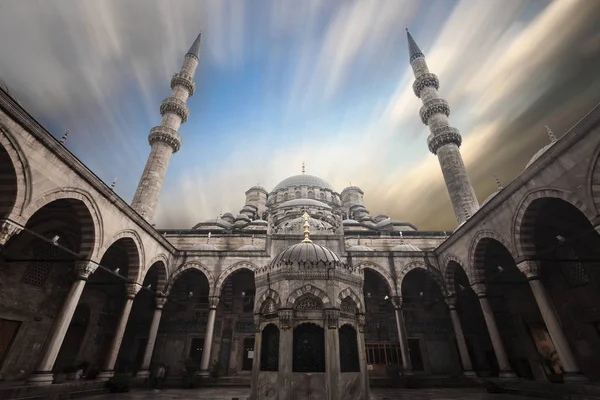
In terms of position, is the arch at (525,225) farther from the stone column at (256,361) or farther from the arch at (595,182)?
the stone column at (256,361)

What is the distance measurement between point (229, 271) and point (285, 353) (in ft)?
31.3

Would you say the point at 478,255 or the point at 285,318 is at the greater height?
the point at 478,255

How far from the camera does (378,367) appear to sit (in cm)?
1500

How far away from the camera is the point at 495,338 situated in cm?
1098

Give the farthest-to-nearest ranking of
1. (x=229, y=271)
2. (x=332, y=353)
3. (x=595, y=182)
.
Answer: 1. (x=229, y=271)
2. (x=595, y=182)
3. (x=332, y=353)

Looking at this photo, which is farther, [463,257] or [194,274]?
[194,274]

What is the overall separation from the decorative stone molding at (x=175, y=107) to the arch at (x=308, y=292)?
2168 centimetres

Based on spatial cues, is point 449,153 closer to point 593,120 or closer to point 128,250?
point 593,120

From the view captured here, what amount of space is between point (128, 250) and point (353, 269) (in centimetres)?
→ 944

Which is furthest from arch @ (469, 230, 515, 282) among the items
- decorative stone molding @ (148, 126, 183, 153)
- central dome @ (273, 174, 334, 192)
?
central dome @ (273, 174, 334, 192)

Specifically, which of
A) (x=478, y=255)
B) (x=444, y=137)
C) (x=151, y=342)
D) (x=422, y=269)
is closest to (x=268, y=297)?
(x=478, y=255)

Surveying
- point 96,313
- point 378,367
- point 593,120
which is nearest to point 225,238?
point 96,313

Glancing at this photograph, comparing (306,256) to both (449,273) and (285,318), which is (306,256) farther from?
(449,273)

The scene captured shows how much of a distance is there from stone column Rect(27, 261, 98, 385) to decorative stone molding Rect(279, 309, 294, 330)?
7.04 meters
